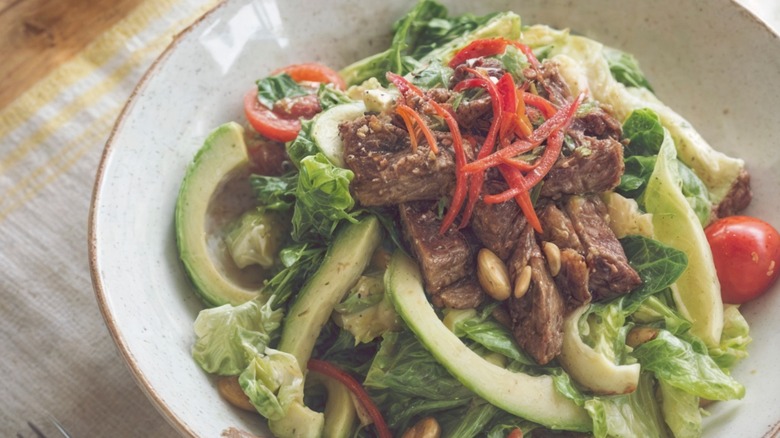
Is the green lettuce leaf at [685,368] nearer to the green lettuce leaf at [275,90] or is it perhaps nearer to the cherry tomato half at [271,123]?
the cherry tomato half at [271,123]

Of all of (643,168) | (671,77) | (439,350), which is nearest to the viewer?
(439,350)

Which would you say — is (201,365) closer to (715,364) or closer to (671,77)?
(715,364)

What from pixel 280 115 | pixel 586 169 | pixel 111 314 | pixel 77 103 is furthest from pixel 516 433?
pixel 77 103

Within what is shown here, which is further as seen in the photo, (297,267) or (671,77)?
(671,77)

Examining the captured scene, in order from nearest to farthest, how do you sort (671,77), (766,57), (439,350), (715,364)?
(439,350), (715,364), (766,57), (671,77)

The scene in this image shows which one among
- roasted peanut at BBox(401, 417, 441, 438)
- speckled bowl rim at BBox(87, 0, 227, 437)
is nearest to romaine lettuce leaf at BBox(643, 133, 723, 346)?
roasted peanut at BBox(401, 417, 441, 438)

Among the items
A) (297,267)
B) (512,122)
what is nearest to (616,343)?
(512,122)

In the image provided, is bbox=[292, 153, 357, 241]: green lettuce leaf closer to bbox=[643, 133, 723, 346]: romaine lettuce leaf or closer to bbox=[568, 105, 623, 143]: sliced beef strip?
bbox=[568, 105, 623, 143]: sliced beef strip

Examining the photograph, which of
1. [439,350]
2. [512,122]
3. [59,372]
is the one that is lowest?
[59,372]

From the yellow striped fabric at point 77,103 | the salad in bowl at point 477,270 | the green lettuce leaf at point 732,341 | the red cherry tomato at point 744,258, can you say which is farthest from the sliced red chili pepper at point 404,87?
the yellow striped fabric at point 77,103
